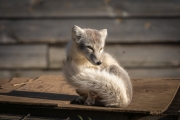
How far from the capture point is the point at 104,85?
3.51m

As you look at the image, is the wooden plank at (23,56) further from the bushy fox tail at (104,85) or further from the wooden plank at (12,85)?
the bushy fox tail at (104,85)

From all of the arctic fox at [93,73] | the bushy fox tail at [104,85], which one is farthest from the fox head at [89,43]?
the bushy fox tail at [104,85]

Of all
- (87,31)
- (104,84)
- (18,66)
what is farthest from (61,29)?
(104,84)

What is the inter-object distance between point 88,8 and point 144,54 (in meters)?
1.06

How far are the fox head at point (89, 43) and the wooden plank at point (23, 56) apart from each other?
2495mm

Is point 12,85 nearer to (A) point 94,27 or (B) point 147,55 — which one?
(A) point 94,27

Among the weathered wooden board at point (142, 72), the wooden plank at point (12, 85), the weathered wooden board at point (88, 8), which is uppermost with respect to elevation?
the weathered wooden board at point (88, 8)

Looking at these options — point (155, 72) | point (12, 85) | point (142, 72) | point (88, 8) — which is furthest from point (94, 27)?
point (12, 85)

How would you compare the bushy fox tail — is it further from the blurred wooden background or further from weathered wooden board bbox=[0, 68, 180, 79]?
weathered wooden board bbox=[0, 68, 180, 79]

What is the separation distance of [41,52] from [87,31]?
2.53 metres

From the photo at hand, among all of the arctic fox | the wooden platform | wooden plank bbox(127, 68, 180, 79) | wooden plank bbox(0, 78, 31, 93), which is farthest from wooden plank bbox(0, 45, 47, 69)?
the arctic fox

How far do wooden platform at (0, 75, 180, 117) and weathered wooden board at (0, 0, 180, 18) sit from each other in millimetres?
1628

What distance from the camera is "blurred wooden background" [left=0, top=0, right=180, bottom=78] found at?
620cm

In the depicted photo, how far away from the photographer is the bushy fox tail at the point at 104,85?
350cm
